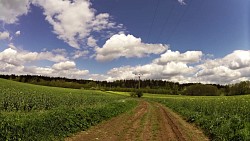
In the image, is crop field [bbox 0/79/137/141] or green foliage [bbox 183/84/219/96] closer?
crop field [bbox 0/79/137/141]

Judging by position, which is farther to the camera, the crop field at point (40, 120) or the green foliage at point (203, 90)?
the green foliage at point (203, 90)

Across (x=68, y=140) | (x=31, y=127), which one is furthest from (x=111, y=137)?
(x=31, y=127)

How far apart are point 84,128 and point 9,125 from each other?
6.48 m

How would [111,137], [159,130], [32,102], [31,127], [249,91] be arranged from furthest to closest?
[249,91] < [32,102] < [159,130] < [111,137] < [31,127]

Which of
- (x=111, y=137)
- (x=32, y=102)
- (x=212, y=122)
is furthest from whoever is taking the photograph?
(x=32, y=102)

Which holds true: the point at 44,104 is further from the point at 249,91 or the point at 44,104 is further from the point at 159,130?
the point at 249,91

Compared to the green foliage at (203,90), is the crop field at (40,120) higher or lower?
lower

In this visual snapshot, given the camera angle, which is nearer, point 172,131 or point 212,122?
point 172,131

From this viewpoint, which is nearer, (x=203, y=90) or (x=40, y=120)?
(x=40, y=120)

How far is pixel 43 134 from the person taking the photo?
12516mm

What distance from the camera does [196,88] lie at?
136 m

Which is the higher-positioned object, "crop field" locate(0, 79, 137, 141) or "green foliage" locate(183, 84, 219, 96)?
"green foliage" locate(183, 84, 219, 96)

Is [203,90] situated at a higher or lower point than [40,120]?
higher

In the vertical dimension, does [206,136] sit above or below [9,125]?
below
